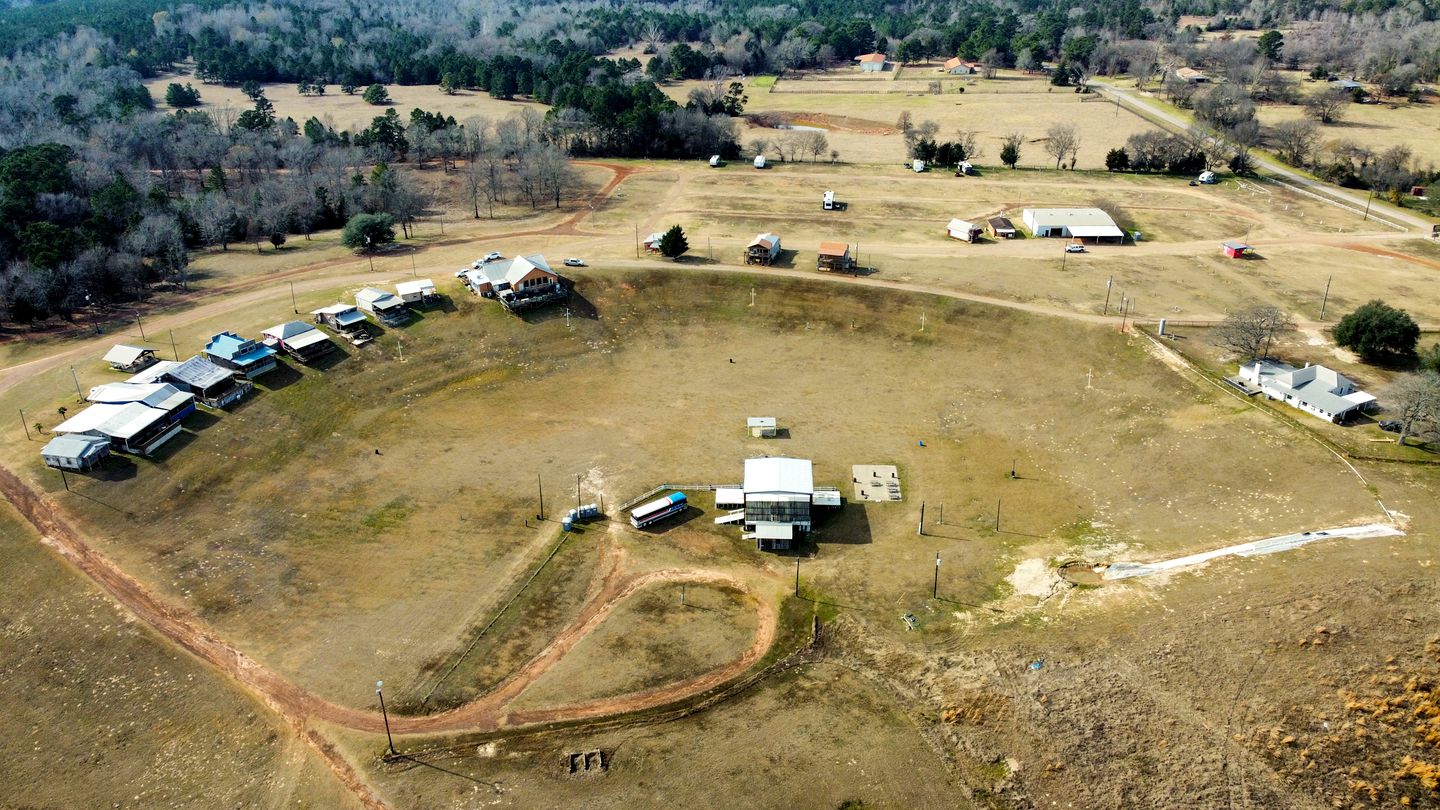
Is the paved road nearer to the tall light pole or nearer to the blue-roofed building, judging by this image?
the tall light pole

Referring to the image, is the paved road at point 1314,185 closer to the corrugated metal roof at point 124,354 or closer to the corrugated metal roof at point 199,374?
the corrugated metal roof at point 199,374

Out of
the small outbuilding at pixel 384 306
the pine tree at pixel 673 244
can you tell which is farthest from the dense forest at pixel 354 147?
the pine tree at pixel 673 244

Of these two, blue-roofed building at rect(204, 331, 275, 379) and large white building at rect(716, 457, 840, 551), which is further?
Result: blue-roofed building at rect(204, 331, 275, 379)

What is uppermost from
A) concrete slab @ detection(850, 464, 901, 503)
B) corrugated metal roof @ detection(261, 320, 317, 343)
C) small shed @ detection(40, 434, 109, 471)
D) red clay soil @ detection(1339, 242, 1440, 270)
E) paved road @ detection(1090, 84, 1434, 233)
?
paved road @ detection(1090, 84, 1434, 233)

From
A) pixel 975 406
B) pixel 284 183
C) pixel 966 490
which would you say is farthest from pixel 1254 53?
pixel 284 183

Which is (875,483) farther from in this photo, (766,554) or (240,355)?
(240,355)

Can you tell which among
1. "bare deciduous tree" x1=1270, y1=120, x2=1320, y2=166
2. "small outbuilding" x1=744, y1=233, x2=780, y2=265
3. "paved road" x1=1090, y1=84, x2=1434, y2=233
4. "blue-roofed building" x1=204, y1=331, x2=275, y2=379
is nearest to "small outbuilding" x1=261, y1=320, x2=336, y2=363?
"blue-roofed building" x1=204, y1=331, x2=275, y2=379
